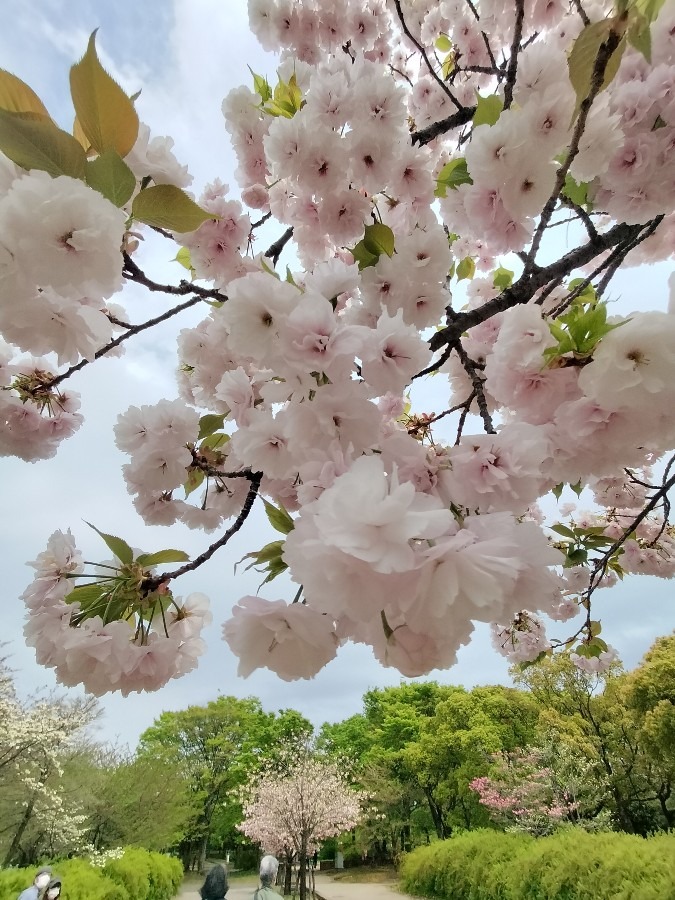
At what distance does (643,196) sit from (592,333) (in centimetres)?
64

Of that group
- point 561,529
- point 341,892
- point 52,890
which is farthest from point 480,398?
point 341,892

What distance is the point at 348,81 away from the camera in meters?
1.28

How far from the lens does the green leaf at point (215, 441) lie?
1.25 meters

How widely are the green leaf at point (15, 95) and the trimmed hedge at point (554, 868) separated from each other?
7029 millimetres

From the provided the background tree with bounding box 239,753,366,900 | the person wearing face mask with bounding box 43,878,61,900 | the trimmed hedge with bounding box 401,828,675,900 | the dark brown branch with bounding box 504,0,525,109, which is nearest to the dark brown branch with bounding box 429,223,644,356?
the dark brown branch with bounding box 504,0,525,109

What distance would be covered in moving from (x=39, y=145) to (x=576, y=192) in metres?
1.12

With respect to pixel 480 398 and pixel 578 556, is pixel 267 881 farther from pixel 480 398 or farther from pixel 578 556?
pixel 480 398

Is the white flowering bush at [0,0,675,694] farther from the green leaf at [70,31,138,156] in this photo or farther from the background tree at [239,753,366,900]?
the background tree at [239,753,366,900]

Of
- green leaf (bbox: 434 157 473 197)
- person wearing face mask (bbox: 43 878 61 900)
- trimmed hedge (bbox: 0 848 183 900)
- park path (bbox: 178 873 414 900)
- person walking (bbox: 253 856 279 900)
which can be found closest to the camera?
green leaf (bbox: 434 157 473 197)

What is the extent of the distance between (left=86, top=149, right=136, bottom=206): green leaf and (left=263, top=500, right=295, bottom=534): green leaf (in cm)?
41

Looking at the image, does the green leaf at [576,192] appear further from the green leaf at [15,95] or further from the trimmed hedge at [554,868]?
the trimmed hedge at [554,868]

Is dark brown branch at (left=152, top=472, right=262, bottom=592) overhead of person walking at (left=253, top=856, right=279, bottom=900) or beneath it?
overhead

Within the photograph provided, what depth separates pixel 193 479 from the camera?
4.09 feet

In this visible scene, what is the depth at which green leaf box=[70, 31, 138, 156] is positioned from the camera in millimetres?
546
